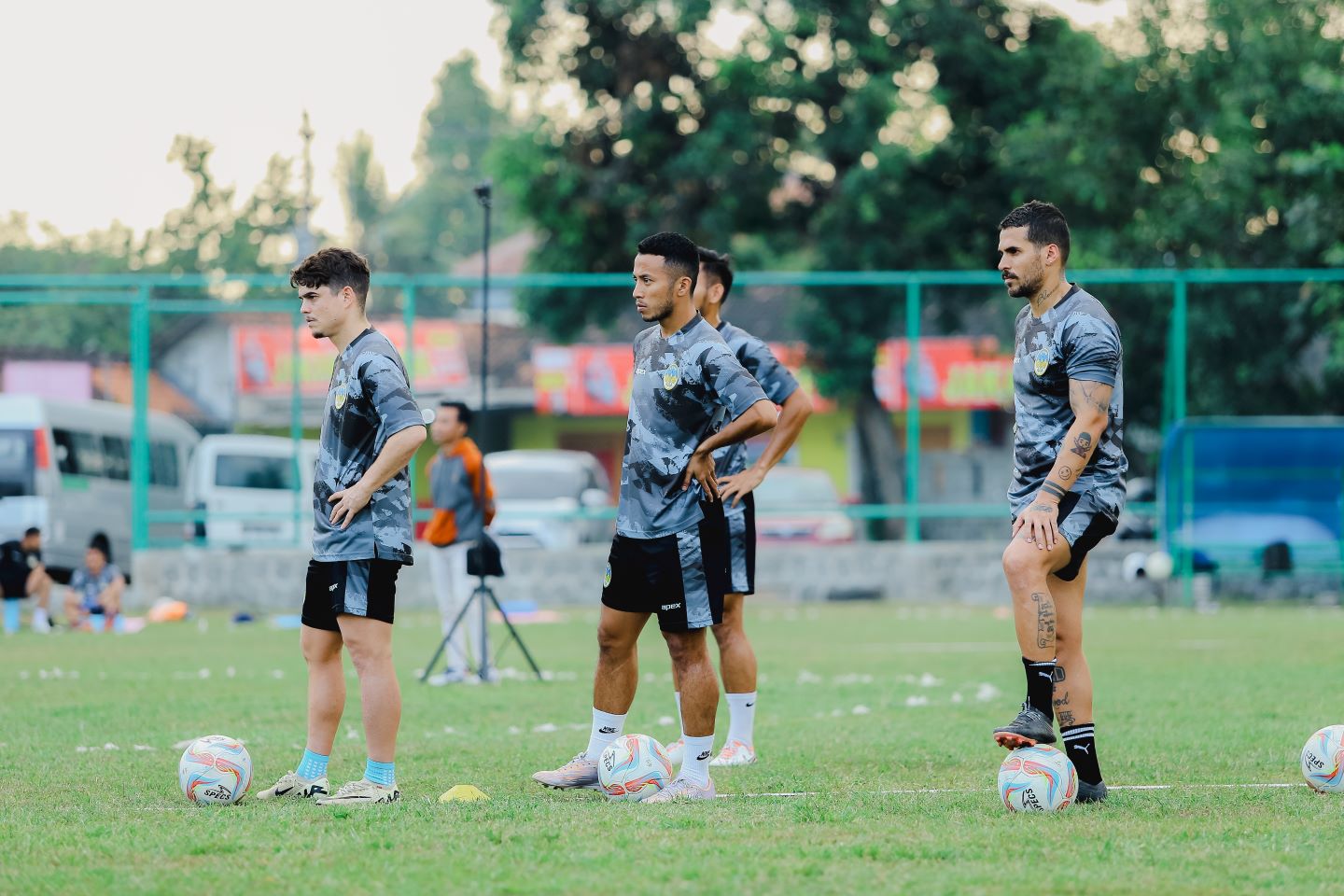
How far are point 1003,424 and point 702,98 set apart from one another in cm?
676

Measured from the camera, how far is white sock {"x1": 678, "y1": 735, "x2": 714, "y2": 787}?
678 cm

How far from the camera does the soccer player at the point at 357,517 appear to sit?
6.62m

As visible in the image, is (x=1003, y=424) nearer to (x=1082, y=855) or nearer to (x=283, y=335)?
(x=283, y=335)

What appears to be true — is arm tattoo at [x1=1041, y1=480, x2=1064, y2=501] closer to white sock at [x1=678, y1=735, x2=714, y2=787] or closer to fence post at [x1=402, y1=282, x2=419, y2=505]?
white sock at [x1=678, y1=735, x2=714, y2=787]

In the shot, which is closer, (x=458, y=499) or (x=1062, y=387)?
(x=1062, y=387)

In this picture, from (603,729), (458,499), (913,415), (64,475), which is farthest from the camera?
(64,475)

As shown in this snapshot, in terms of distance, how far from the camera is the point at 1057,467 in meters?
6.50

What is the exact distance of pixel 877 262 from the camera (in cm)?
2720

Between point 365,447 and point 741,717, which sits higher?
point 365,447

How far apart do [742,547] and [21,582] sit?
13.1 metres

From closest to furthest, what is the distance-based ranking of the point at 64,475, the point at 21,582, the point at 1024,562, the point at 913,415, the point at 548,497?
the point at 1024,562
the point at 21,582
the point at 913,415
the point at 548,497
the point at 64,475

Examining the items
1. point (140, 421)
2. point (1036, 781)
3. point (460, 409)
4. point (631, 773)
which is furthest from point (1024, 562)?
point (140, 421)

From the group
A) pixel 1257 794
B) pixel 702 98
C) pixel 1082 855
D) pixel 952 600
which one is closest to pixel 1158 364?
pixel 952 600

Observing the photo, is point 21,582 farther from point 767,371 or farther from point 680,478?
point 680,478
